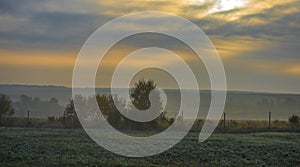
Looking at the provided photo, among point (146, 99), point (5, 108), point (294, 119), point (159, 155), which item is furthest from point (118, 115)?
point (159, 155)

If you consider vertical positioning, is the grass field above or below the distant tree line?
below

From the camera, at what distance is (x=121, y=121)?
4697 cm

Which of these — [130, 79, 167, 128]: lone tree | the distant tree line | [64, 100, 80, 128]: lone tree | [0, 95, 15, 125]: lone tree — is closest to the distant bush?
the distant tree line

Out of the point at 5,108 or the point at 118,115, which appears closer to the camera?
the point at 118,115

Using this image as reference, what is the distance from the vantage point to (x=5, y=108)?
50.2 m

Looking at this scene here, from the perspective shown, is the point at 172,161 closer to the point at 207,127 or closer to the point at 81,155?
the point at 81,155

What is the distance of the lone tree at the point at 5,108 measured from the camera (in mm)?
49731

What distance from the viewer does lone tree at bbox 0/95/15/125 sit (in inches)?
1958

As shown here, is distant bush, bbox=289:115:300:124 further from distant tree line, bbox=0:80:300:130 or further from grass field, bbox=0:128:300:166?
grass field, bbox=0:128:300:166

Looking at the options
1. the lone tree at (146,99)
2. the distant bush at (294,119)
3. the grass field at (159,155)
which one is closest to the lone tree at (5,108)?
the lone tree at (146,99)

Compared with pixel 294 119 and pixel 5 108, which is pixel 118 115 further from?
pixel 294 119

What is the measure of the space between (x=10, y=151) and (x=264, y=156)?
14.1 meters

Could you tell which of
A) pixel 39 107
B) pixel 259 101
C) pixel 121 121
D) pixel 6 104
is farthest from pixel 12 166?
pixel 259 101

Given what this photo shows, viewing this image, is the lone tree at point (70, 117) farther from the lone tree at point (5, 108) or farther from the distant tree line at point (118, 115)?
the lone tree at point (5, 108)
